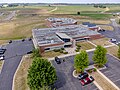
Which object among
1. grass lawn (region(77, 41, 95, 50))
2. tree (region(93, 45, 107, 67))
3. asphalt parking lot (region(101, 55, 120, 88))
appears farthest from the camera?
grass lawn (region(77, 41, 95, 50))

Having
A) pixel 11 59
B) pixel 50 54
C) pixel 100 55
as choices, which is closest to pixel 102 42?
pixel 50 54

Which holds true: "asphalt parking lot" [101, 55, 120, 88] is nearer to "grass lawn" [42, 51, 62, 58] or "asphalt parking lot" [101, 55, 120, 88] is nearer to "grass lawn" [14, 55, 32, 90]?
"grass lawn" [42, 51, 62, 58]

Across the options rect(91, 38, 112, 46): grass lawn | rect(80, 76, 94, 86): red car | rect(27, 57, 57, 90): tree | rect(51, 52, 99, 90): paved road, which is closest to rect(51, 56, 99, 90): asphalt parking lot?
rect(51, 52, 99, 90): paved road

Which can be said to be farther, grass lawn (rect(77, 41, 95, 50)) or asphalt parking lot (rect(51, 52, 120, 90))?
grass lawn (rect(77, 41, 95, 50))

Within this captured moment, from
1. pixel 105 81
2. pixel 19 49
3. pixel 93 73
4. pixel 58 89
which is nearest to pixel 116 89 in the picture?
pixel 105 81

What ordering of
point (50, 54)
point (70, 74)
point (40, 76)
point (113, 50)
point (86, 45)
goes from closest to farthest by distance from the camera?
1. point (40, 76)
2. point (70, 74)
3. point (50, 54)
4. point (113, 50)
5. point (86, 45)

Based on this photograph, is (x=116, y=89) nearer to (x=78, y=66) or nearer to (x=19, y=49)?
(x=78, y=66)

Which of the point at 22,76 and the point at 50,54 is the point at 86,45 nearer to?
the point at 50,54
